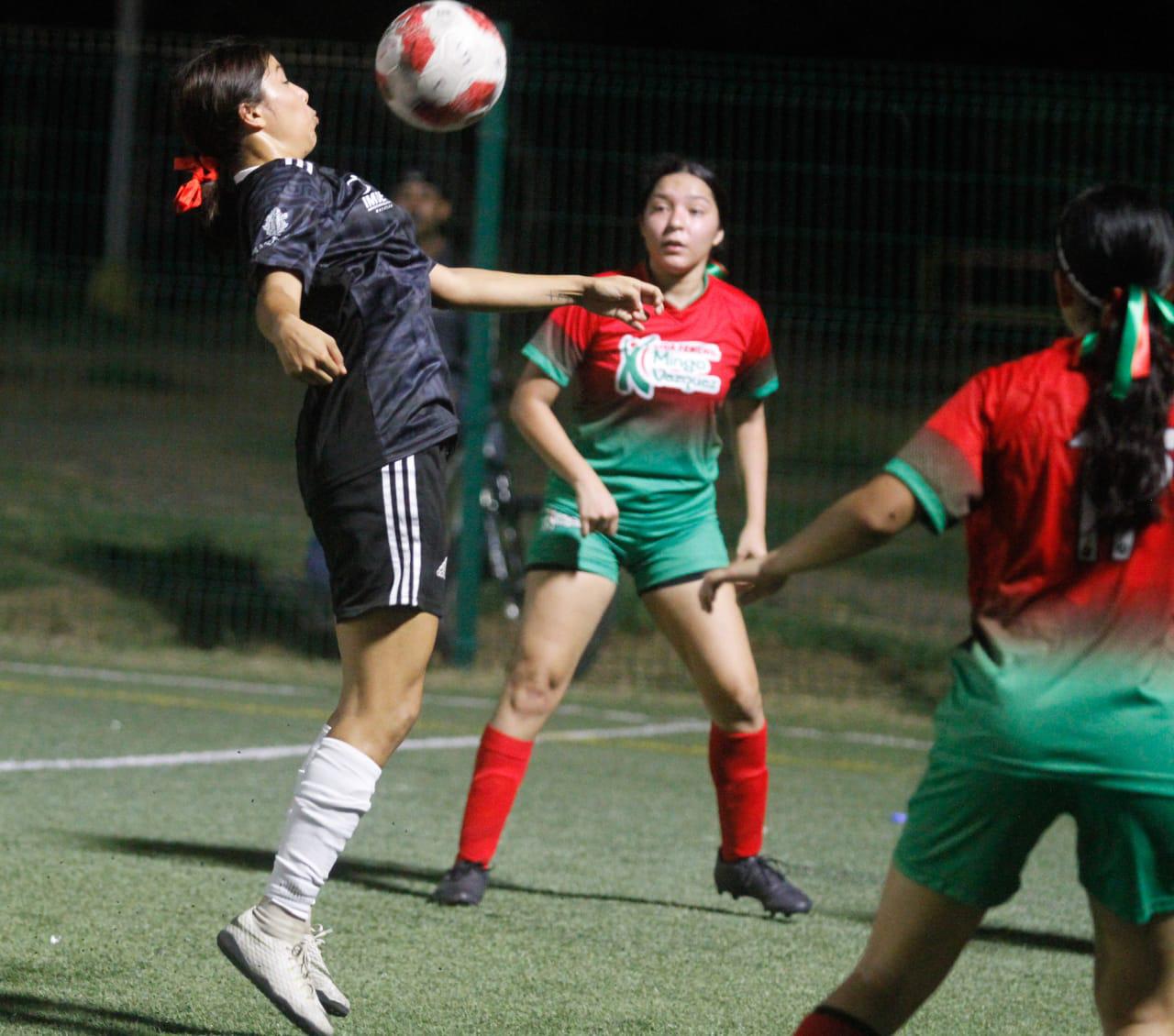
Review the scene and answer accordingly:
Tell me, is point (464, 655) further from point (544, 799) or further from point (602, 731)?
point (544, 799)

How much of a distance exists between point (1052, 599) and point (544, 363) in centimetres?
275

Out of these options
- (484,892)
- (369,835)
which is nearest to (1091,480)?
(484,892)

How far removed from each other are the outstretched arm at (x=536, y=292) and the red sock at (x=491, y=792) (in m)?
1.65

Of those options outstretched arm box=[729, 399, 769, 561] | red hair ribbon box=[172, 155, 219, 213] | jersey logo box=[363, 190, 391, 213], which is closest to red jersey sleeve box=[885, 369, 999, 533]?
jersey logo box=[363, 190, 391, 213]

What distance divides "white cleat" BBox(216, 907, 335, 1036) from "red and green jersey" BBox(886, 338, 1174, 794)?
137cm

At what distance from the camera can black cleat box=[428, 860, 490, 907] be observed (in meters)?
5.07

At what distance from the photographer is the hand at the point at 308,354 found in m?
3.31

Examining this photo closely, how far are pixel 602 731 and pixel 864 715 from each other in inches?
68.3

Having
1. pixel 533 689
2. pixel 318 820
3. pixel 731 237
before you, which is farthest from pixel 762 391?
pixel 731 237

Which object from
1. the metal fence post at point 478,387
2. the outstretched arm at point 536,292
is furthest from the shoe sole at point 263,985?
the metal fence post at point 478,387

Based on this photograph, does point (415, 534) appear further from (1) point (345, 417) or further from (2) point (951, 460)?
(2) point (951, 460)

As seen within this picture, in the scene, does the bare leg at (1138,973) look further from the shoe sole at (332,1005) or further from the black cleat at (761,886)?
the black cleat at (761,886)

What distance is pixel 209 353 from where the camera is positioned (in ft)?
39.0

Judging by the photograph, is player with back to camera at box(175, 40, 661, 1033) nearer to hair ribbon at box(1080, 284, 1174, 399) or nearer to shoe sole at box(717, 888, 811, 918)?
hair ribbon at box(1080, 284, 1174, 399)
